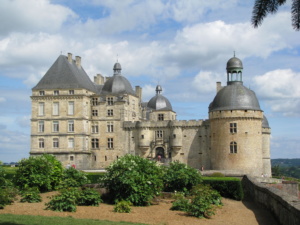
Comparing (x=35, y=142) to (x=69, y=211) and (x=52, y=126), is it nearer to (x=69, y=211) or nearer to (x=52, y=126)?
(x=52, y=126)

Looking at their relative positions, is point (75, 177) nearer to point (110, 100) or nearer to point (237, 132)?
point (237, 132)

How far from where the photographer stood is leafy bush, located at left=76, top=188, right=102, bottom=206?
21469mm

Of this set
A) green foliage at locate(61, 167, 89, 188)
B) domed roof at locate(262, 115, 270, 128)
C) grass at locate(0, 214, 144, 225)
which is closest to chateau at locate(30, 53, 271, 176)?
domed roof at locate(262, 115, 270, 128)

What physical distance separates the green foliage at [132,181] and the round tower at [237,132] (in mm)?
27272

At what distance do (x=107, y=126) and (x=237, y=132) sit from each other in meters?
16.6

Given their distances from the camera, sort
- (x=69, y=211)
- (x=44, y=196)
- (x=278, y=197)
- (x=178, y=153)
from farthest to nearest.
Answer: (x=178, y=153)
(x=44, y=196)
(x=69, y=211)
(x=278, y=197)

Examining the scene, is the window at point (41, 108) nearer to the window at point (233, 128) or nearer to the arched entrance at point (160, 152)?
the arched entrance at point (160, 152)

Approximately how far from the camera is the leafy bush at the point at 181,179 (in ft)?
87.7

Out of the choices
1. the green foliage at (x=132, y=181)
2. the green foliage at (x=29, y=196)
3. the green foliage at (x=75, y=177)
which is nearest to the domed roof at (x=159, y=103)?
the green foliage at (x=75, y=177)

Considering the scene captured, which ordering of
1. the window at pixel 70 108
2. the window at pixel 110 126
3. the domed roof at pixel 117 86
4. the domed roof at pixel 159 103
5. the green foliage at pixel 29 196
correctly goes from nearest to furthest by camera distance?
the green foliage at pixel 29 196 < the window at pixel 70 108 < the window at pixel 110 126 < the domed roof at pixel 117 86 < the domed roof at pixel 159 103

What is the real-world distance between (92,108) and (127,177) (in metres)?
35.7

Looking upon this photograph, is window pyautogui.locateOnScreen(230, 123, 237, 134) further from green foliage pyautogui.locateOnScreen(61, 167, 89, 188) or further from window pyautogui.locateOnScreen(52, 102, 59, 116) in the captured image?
green foliage pyautogui.locateOnScreen(61, 167, 89, 188)

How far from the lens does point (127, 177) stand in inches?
886

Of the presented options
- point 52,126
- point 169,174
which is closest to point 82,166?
point 52,126
